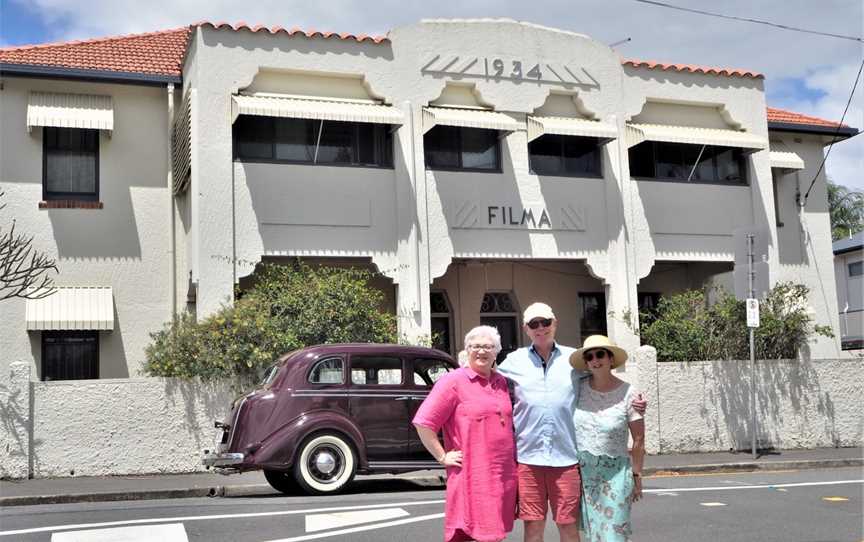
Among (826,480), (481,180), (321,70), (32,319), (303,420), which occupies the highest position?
(321,70)

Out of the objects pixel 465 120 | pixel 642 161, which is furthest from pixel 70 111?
pixel 642 161

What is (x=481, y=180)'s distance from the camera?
61.1ft

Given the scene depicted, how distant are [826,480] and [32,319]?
13380 mm

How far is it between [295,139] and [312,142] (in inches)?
13.1

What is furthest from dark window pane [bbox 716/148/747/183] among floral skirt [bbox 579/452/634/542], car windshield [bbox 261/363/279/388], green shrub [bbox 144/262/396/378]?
floral skirt [bbox 579/452/634/542]

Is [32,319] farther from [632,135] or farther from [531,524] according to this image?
[531,524]

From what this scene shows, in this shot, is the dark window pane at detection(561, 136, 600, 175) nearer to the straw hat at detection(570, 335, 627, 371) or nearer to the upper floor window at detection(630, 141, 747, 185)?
the upper floor window at detection(630, 141, 747, 185)

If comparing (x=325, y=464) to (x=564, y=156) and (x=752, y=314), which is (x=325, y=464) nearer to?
(x=752, y=314)

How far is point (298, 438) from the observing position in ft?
36.4

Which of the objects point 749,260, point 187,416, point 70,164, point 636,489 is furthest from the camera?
point 70,164

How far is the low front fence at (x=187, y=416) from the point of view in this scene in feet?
43.2

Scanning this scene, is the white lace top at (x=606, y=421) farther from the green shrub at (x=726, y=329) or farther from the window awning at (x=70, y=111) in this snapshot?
the window awning at (x=70, y=111)

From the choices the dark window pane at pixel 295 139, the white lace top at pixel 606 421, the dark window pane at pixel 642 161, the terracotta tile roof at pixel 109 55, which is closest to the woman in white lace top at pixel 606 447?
the white lace top at pixel 606 421

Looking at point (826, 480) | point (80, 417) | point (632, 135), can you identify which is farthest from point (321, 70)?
point (826, 480)
